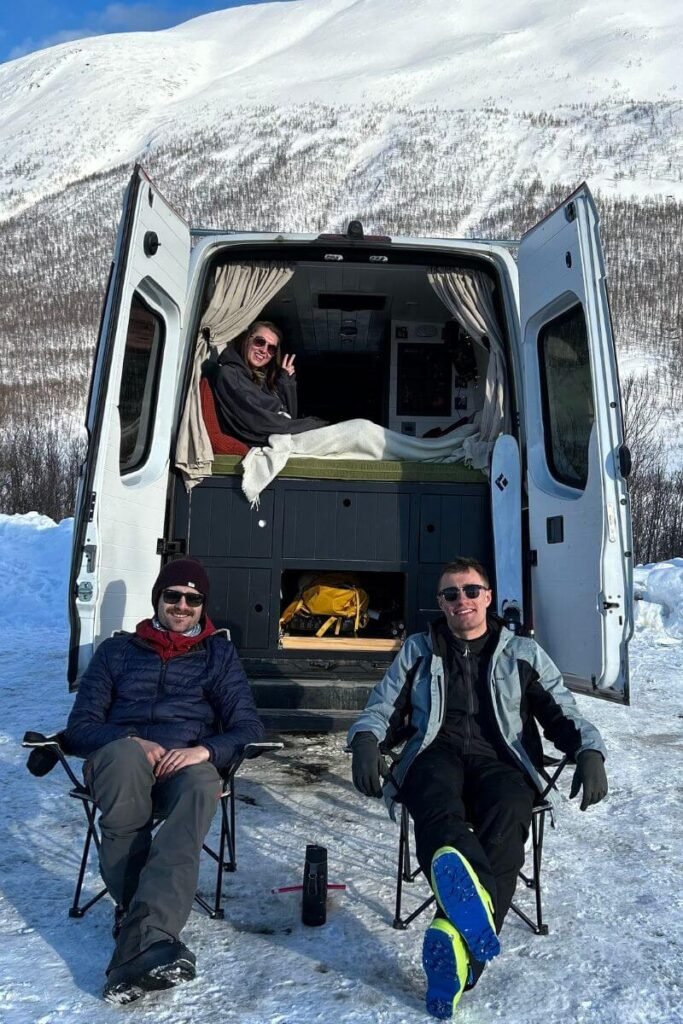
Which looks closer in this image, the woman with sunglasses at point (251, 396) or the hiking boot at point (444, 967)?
the hiking boot at point (444, 967)

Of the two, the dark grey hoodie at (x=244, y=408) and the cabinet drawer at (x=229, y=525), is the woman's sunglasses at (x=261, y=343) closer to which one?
the dark grey hoodie at (x=244, y=408)

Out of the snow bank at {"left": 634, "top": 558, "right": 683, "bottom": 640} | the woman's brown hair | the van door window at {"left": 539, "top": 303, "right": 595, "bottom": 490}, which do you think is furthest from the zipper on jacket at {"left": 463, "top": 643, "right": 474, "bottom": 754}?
the snow bank at {"left": 634, "top": 558, "right": 683, "bottom": 640}

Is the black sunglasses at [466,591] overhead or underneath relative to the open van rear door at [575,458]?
underneath

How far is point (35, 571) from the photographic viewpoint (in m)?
9.92

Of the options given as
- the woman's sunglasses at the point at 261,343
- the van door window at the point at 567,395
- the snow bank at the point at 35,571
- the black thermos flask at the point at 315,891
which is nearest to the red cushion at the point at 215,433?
the woman's sunglasses at the point at 261,343

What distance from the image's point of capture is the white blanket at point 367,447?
4684 mm

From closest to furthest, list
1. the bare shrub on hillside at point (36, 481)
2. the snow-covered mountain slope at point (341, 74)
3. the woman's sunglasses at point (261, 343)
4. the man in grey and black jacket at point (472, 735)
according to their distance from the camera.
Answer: the man in grey and black jacket at point (472, 735) → the woman's sunglasses at point (261, 343) → the bare shrub on hillside at point (36, 481) → the snow-covered mountain slope at point (341, 74)

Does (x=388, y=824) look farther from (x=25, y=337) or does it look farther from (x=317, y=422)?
(x=25, y=337)

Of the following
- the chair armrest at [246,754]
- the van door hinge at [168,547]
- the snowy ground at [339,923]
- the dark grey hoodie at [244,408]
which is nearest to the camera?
the snowy ground at [339,923]

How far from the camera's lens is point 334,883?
3307 millimetres

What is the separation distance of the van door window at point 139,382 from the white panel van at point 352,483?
14 mm

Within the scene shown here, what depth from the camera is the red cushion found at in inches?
185

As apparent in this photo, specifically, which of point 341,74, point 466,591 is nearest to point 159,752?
point 466,591

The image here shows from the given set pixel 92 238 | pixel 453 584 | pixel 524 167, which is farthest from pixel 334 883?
pixel 524 167
